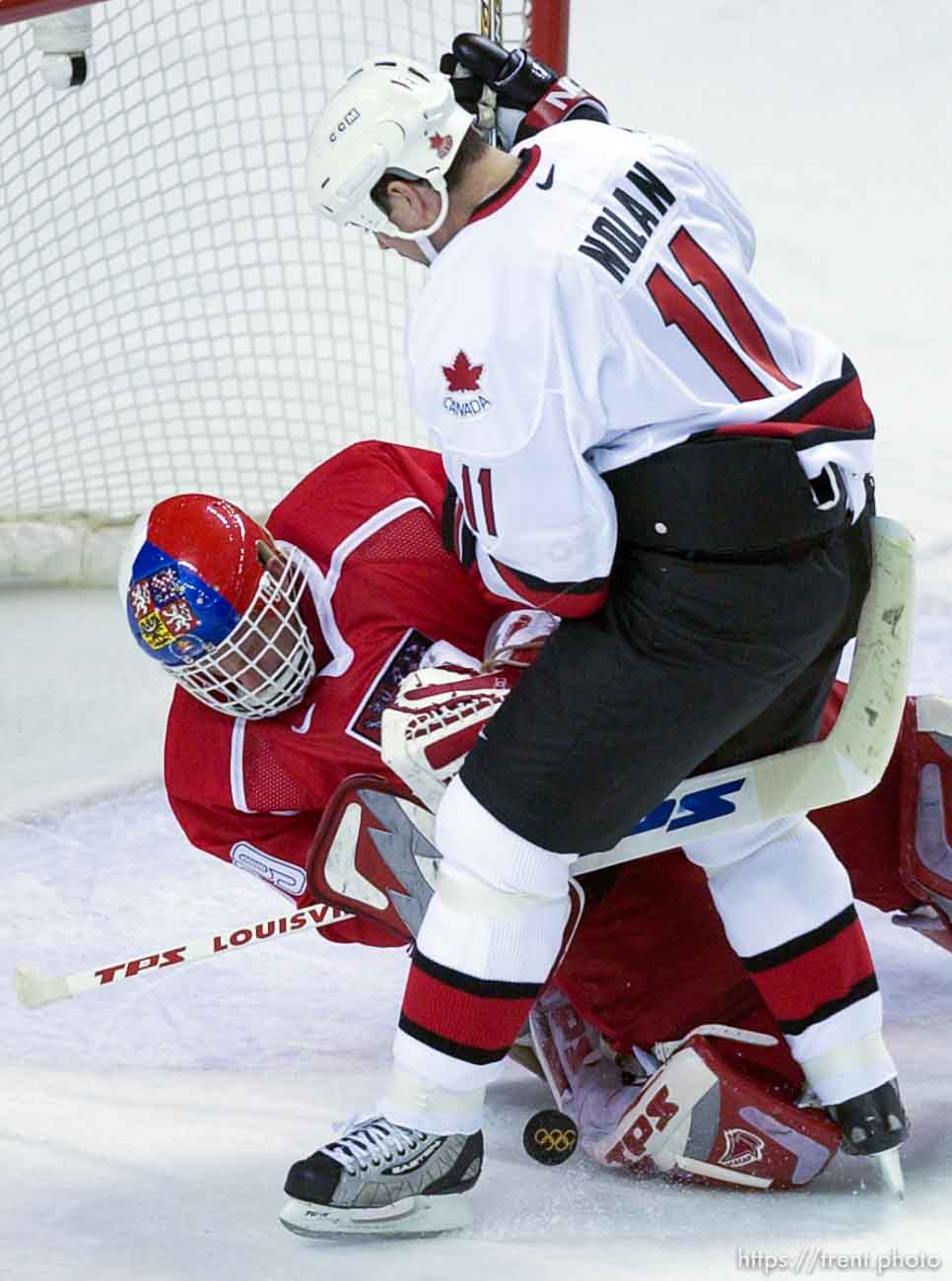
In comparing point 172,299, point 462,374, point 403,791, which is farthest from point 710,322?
point 172,299

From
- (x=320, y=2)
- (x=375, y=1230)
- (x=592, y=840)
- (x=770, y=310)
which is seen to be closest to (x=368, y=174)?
(x=770, y=310)

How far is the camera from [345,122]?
1736 millimetres

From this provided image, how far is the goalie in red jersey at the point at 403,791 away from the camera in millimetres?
2033

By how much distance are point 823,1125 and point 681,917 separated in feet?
1.07

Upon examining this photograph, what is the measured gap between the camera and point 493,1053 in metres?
1.87

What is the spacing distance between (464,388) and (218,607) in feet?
1.84

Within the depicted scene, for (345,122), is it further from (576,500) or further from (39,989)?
(39,989)

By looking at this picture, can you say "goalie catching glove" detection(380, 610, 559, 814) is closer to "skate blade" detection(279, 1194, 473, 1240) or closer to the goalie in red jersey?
the goalie in red jersey

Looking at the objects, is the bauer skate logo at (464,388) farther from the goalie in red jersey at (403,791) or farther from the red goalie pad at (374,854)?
the red goalie pad at (374,854)

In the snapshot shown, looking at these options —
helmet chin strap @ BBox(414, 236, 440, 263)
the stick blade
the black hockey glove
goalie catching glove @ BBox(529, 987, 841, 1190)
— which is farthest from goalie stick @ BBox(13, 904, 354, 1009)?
the black hockey glove

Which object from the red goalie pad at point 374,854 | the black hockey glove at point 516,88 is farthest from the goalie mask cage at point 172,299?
the red goalie pad at point 374,854

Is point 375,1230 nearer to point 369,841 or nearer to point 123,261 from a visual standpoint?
point 369,841

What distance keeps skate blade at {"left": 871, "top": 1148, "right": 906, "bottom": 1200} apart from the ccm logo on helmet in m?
1.10

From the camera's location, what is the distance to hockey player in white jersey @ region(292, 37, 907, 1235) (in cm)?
167
